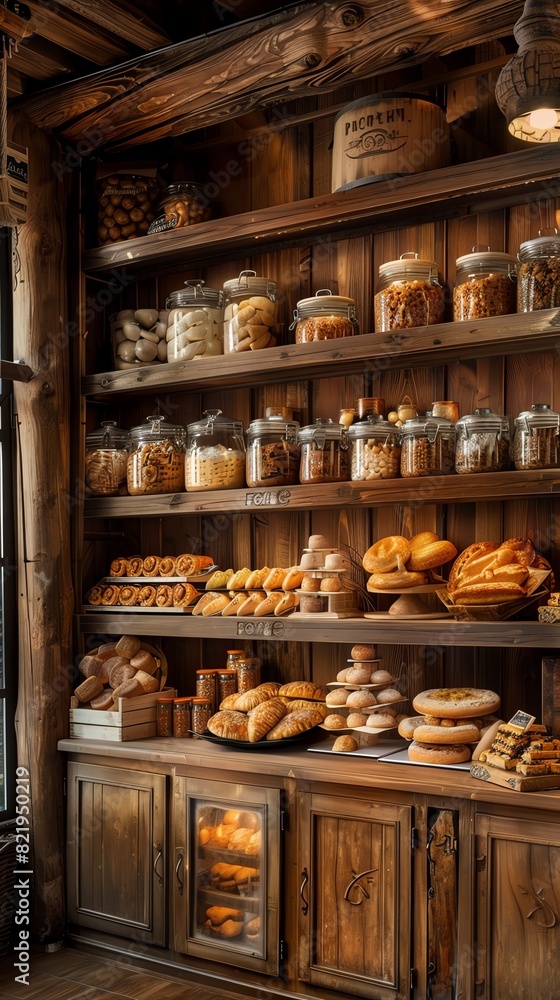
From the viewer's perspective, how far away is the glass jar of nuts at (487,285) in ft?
9.45

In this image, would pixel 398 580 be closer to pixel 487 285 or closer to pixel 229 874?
pixel 487 285

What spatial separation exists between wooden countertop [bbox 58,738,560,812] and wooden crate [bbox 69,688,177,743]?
0.03 m

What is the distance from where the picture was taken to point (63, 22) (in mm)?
3090

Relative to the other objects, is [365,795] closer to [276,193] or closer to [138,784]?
[138,784]

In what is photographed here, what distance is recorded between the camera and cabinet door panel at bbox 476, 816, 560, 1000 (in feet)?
8.04

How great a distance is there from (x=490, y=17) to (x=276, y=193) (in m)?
1.06

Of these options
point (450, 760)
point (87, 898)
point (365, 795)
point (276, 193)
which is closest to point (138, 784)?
point (87, 898)

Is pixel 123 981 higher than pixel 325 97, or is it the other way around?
pixel 325 97

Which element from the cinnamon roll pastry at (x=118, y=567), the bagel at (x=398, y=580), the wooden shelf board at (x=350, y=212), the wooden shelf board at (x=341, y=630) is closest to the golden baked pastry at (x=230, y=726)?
the wooden shelf board at (x=341, y=630)

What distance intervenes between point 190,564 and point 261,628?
0.44 metres

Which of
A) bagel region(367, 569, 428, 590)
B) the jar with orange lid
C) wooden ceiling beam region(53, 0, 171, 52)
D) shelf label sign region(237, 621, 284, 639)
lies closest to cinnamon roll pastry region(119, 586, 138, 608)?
the jar with orange lid

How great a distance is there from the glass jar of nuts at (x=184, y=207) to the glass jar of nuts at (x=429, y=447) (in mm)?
1232

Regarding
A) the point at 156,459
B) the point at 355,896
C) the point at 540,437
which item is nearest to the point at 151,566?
the point at 156,459

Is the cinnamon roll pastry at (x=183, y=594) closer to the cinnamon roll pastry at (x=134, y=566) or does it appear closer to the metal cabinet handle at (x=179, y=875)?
the cinnamon roll pastry at (x=134, y=566)
